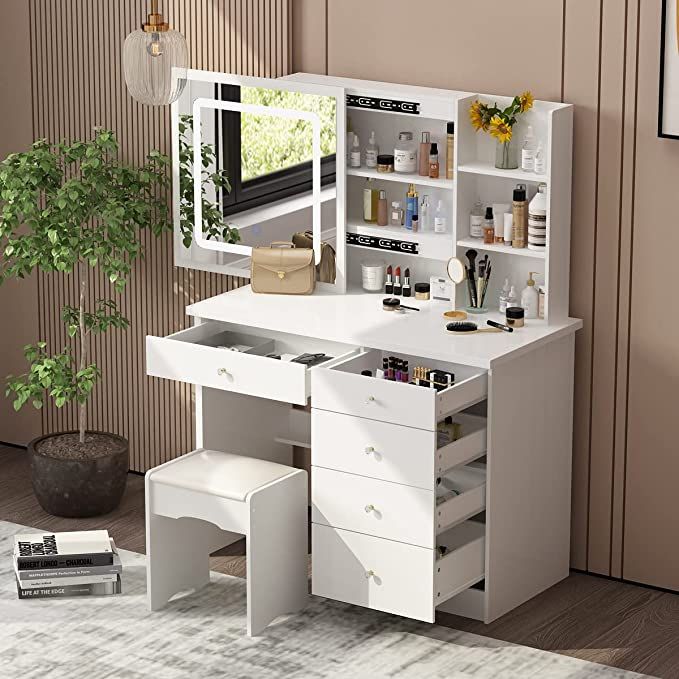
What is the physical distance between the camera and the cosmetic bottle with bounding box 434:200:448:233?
439 centimetres

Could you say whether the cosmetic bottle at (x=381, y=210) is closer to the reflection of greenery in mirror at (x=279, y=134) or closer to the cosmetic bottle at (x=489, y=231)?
the reflection of greenery in mirror at (x=279, y=134)

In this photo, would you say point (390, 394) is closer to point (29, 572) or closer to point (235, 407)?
Result: point (235, 407)

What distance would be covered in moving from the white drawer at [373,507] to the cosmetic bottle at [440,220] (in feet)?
2.63

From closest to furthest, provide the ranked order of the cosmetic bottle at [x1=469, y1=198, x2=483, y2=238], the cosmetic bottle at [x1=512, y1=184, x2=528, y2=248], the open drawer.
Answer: the open drawer < the cosmetic bottle at [x1=512, y1=184, x2=528, y2=248] < the cosmetic bottle at [x1=469, y1=198, x2=483, y2=238]

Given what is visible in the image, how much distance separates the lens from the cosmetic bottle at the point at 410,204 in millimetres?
4430

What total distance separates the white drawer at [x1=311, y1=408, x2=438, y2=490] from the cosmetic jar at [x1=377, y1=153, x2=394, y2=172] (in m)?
0.80

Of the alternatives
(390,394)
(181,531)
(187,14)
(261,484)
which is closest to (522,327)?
(390,394)

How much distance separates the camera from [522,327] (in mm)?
4191

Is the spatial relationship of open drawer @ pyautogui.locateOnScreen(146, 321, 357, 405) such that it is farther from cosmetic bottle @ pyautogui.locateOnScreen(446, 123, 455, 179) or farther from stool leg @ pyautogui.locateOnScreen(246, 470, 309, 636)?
cosmetic bottle @ pyautogui.locateOnScreen(446, 123, 455, 179)

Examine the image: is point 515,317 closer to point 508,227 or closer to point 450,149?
point 508,227

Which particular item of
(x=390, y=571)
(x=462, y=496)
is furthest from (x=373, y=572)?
(x=462, y=496)

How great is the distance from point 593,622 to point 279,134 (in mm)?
1635

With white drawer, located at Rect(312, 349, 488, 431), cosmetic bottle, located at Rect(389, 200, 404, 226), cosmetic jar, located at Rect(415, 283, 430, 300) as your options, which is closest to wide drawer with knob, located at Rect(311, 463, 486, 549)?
white drawer, located at Rect(312, 349, 488, 431)

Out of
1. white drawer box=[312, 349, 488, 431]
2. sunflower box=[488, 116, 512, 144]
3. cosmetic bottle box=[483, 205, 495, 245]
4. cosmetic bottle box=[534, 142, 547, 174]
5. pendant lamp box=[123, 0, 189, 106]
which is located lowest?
white drawer box=[312, 349, 488, 431]
